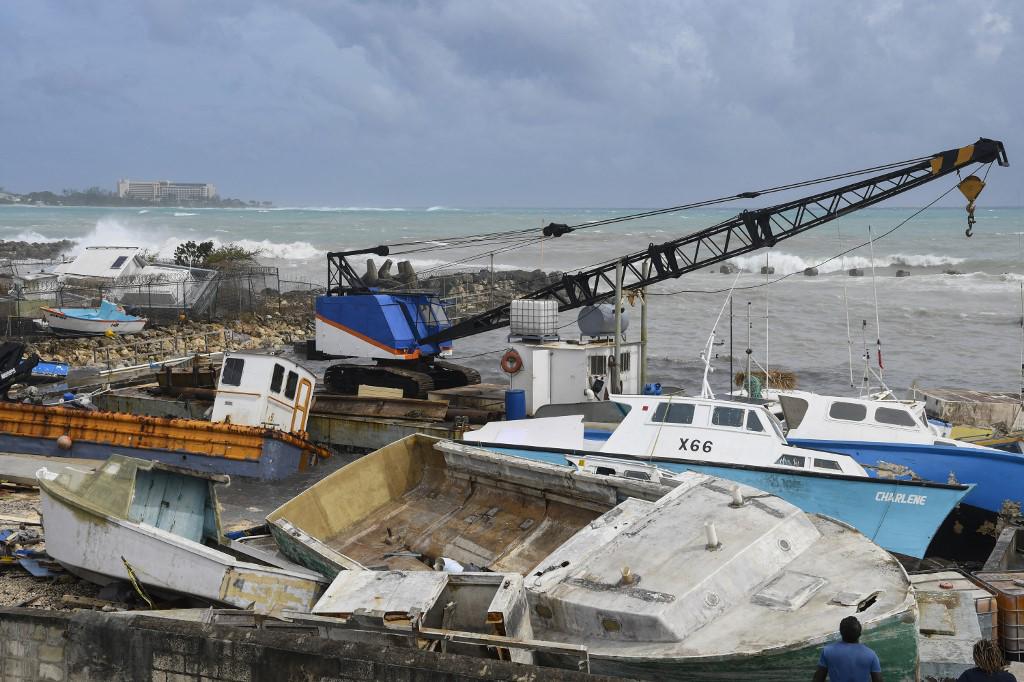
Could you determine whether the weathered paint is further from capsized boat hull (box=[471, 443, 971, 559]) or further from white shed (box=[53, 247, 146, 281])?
white shed (box=[53, 247, 146, 281])

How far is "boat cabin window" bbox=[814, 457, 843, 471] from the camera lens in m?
13.9

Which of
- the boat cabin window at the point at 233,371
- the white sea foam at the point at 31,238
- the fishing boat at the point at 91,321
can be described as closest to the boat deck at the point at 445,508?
the boat cabin window at the point at 233,371

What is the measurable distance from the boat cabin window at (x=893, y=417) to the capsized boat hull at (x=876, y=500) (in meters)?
3.00

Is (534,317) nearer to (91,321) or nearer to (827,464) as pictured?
(827,464)

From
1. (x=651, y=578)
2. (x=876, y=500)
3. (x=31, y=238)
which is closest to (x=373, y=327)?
(x=876, y=500)

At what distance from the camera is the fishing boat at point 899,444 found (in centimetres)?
1448

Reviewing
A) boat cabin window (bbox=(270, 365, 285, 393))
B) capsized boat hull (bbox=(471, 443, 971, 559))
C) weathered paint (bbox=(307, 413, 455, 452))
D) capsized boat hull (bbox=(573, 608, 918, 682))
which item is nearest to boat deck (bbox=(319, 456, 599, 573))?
capsized boat hull (bbox=(573, 608, 918, 682))

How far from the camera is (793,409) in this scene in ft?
55.3

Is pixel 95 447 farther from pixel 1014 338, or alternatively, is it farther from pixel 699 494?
pixel 1014 338

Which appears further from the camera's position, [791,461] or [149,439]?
[149,439]

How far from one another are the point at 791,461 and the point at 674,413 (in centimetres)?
202

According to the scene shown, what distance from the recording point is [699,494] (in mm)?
10328

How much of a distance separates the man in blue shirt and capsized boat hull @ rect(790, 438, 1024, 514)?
27.7 ft

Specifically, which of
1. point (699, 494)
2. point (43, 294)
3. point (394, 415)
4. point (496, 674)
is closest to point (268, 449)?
point (394, 415)
